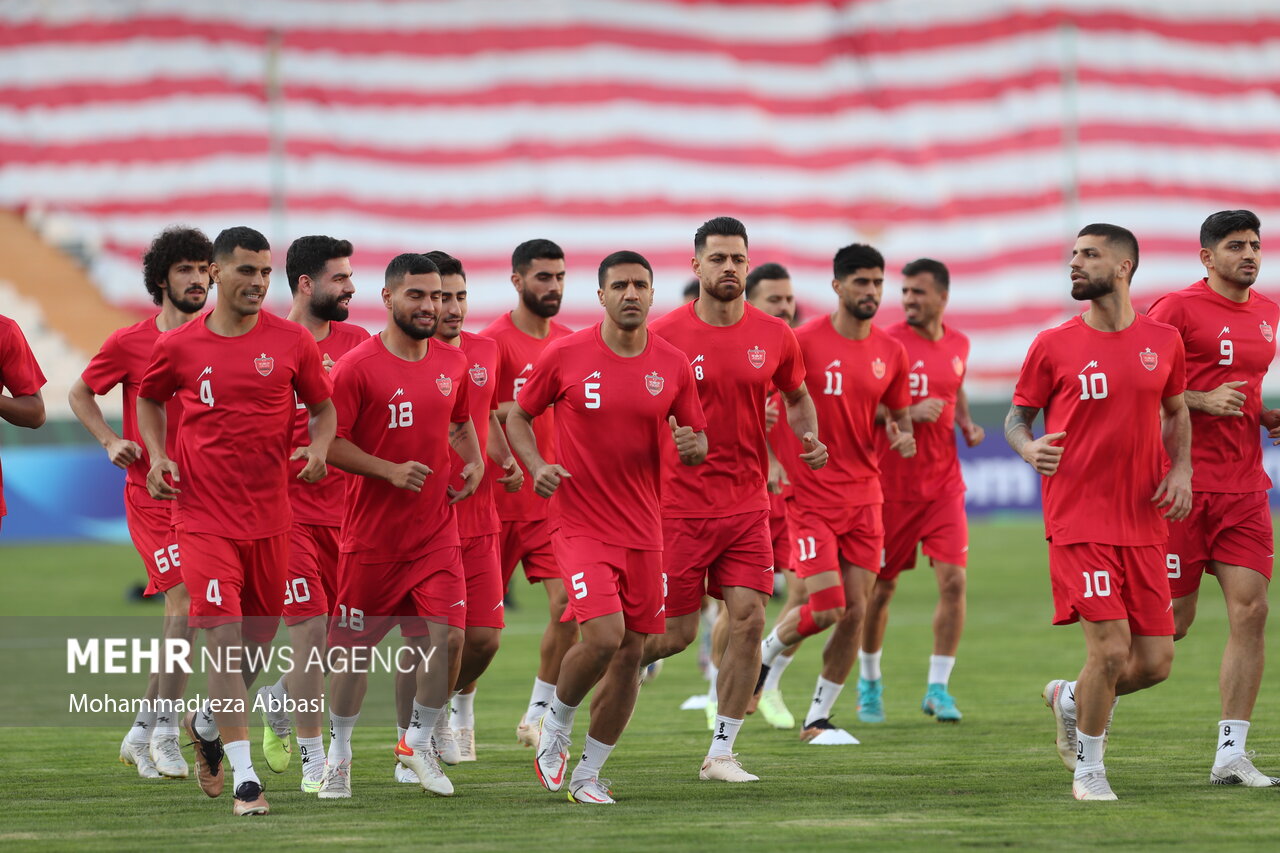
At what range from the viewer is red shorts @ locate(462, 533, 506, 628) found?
926 cm

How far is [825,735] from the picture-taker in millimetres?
10250

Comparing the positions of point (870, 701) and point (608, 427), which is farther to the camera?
point (870, 701)

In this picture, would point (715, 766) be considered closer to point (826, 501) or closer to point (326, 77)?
point (826, 501)

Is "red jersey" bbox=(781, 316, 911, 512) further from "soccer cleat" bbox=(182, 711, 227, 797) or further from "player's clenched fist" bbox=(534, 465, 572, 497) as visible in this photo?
"soccer cleat" bbox=(182, 711, 227, 797)

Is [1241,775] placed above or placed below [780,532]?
below

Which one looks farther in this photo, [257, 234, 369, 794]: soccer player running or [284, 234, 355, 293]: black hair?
[284, 234, 355, 293]: black hair

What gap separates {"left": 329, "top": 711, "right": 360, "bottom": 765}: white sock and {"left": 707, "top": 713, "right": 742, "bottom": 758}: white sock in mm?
1806

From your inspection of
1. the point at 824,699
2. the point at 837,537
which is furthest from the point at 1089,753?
the point at 837,537

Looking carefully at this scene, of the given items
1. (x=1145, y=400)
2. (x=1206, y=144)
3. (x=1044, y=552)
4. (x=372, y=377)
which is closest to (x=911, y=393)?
(x=1145, y=400)

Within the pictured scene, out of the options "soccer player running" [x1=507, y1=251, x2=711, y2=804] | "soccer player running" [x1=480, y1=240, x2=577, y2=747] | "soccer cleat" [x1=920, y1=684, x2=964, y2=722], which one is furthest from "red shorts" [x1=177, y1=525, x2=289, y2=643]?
"soccer cleat" [x1=920, y1=684, x2=964, y2=722]

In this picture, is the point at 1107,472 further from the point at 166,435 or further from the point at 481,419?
the point at 166,435

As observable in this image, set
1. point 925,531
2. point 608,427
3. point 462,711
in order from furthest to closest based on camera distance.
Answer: point 925,531 → point 462,711 → point 608,427

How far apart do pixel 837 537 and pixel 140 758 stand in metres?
4.29

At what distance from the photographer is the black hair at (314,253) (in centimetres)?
923
